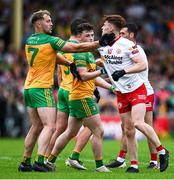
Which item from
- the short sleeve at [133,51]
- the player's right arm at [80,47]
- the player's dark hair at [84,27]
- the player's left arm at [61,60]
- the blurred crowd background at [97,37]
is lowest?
the blurred crowd background at [97,37]

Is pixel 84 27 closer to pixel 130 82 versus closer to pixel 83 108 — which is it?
pixel 130 82

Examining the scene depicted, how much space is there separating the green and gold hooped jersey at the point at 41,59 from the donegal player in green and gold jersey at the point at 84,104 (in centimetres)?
45

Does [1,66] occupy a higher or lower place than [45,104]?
lower

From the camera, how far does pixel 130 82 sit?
15062mm

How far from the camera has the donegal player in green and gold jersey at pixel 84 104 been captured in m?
15.1

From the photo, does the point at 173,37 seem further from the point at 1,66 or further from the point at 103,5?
the point at 1,66

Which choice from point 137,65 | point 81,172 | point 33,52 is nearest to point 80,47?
point 33,52

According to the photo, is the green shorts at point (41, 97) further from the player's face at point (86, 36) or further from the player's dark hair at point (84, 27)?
the player's dark hair at point (84, 27)

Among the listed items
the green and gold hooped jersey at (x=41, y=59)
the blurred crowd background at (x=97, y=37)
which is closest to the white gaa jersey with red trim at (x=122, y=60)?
the green and gold hooped jersey at (x=41, y=59)

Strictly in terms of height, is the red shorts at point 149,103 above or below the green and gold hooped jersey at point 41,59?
below

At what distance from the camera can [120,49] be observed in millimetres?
14844

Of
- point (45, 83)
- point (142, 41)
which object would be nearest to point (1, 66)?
point (142, 41)

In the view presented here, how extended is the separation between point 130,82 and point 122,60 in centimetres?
42

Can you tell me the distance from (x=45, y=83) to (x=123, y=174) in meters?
1.96
